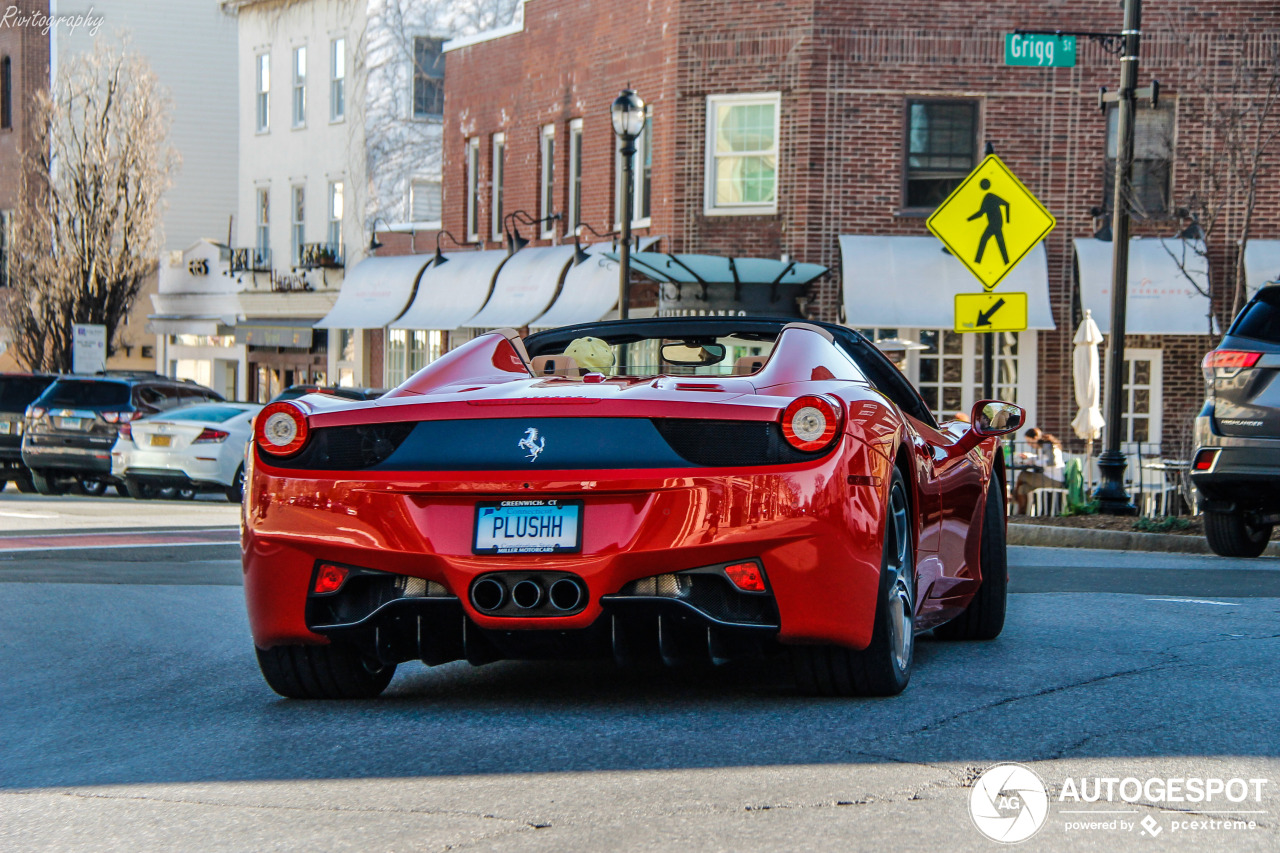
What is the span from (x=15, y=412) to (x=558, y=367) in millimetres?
20232

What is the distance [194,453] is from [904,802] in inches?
739

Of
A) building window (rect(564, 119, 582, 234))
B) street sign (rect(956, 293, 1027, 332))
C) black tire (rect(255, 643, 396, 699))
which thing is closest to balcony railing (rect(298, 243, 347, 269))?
building window (rect(564, 119, 582, 234))

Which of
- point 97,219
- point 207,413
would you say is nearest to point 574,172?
point 207,413

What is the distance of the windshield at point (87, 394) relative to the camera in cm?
2362

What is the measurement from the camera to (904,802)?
13.9 ft

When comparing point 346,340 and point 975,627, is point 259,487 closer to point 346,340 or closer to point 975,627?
point 975,627

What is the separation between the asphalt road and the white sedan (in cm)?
1423

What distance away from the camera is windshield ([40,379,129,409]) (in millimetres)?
23625

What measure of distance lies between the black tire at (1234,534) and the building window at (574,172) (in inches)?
698

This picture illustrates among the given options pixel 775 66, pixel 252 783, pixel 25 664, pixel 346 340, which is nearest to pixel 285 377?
pixel 346 340

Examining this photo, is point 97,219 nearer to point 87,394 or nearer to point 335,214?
point 335,214

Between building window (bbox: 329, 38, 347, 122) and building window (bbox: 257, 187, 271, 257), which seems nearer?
building window (bbox: 329, 38, 347, 122)

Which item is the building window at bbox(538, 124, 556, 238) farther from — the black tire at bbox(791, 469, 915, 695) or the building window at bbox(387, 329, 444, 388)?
the black tire at bbox(791, 469, 915, 695)

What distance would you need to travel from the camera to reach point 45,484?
2469 cm
